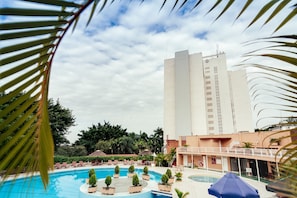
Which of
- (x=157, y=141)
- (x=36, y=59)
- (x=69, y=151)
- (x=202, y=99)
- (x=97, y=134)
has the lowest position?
(x=69, y=151)

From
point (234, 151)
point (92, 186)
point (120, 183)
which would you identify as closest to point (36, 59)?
point (92, 186)

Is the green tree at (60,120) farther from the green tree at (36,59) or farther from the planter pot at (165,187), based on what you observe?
the green tree at (36,59)

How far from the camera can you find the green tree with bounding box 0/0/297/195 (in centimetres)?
44

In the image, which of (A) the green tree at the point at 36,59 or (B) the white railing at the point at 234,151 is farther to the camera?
(B) the white railing at the point at 234,151

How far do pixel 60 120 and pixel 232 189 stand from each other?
19.0m

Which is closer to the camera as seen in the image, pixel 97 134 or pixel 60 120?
pixel 60 120

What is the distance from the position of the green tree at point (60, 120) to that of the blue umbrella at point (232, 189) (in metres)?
18.0

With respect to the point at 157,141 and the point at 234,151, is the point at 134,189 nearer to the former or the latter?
the point at 234,151

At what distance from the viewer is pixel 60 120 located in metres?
20.7

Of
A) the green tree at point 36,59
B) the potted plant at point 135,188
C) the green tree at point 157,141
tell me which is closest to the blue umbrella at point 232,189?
the potted plant at point 135,188

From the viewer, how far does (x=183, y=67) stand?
36.0m

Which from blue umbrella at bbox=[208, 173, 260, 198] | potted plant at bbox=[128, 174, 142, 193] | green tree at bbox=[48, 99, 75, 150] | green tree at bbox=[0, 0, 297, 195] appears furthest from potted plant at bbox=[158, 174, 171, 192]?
green tree at bbox=[48, 99, 75, 150]

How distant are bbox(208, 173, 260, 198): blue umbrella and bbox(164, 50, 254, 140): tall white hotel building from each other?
27.0 metres

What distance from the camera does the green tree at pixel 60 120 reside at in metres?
20.2
